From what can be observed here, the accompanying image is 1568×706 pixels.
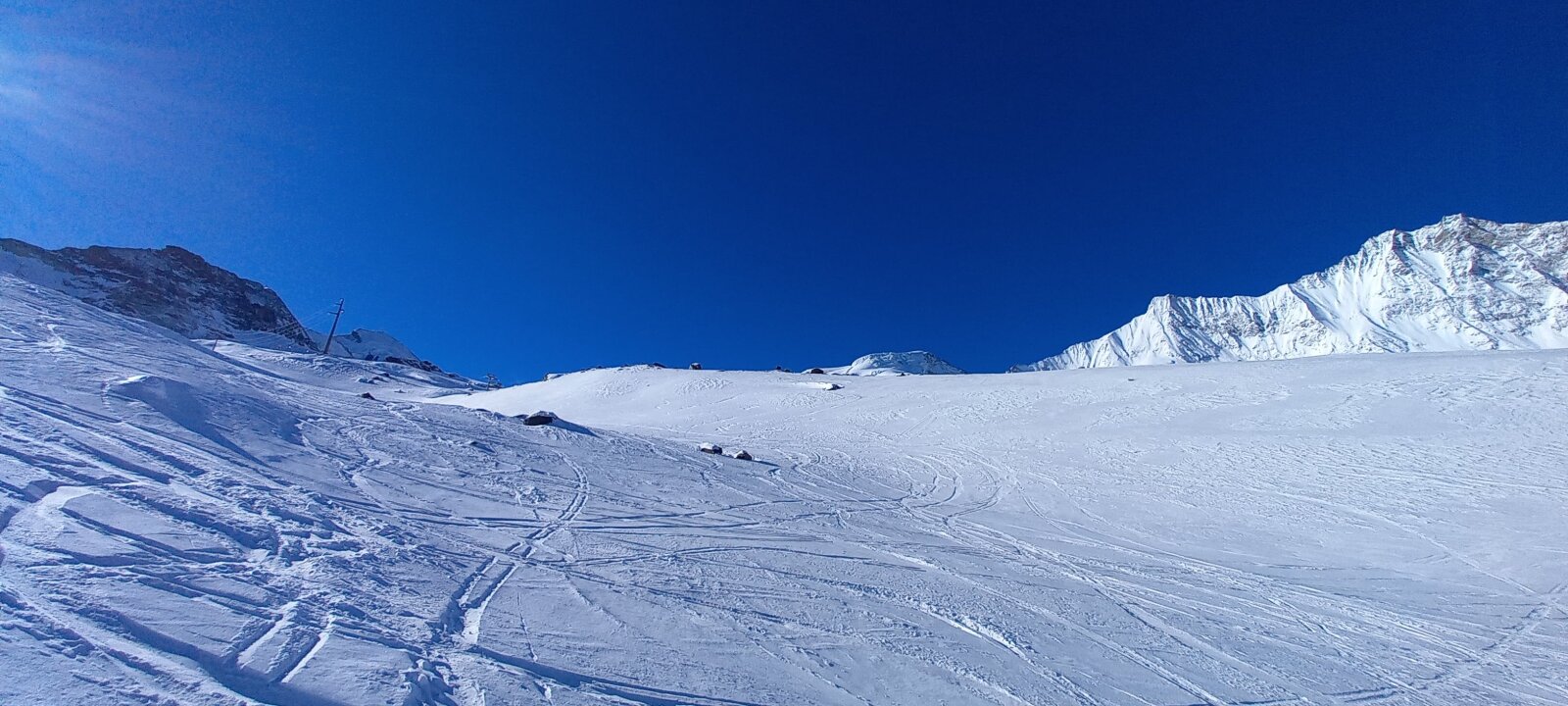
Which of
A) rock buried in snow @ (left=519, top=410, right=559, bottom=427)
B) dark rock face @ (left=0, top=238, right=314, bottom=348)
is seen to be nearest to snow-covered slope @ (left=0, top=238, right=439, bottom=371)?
dark rock face @ (left=0, top=238, right=314, bottom=348)

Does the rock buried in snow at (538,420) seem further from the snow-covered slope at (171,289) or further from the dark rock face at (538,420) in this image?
the snow-covered slope at (171,289)

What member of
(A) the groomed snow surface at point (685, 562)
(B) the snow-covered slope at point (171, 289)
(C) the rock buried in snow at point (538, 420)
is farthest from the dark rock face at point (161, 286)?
(A) the groomed snow surface at point (685, 562)

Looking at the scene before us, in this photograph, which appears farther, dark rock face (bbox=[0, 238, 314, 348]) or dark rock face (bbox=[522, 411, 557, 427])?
dark rock face (bbox=[0, 238, 314, 348])

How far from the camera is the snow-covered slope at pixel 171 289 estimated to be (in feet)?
233

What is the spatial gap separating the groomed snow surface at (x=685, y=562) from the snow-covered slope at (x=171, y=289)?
228 ft

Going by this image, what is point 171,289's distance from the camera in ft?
276

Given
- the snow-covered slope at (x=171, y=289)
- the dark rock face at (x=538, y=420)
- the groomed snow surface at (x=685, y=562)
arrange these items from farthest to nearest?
the snow-covered slope at (x=171, y=289)
the dark rock face at (x=538, y=420)
the groomed snow surface at (x=685, y=562)

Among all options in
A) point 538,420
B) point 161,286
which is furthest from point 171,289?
point 538,420

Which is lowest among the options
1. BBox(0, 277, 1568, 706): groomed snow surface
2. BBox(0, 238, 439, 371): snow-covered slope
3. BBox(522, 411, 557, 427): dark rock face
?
BBox(0, 277, 1568, 706): groomed snow surface

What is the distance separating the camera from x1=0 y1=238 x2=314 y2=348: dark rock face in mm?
71375

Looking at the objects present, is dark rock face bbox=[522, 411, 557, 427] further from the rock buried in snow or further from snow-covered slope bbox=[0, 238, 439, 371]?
snow-covered slope bbox=[0, 238, 439, 371]

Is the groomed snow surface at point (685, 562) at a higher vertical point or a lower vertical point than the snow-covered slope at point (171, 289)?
lower

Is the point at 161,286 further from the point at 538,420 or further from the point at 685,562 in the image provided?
the point at 685,562

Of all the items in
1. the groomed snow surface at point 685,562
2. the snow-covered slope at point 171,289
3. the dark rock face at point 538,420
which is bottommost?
the groomed snow surface at point 685,562
